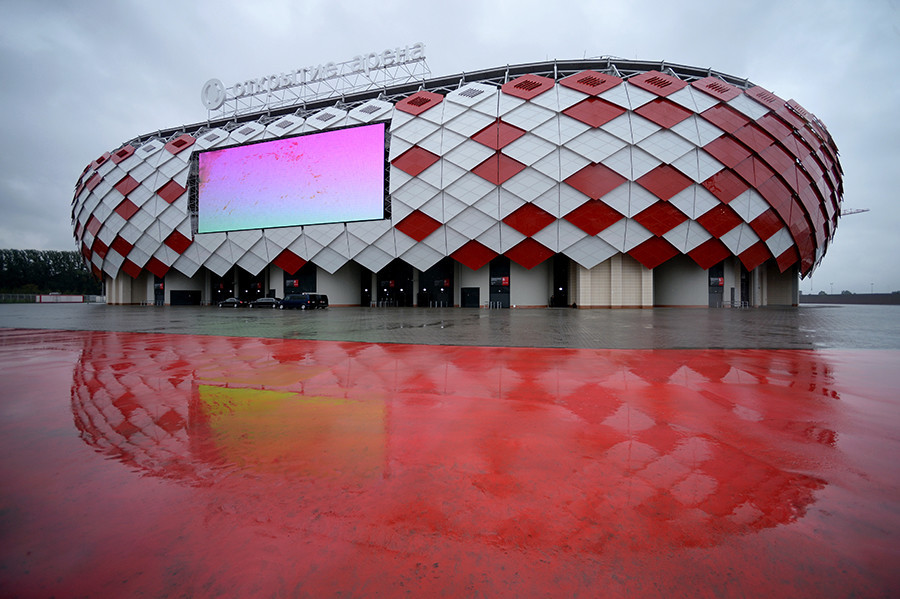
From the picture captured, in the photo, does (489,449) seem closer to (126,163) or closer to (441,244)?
(441,244)

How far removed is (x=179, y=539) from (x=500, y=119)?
37.4 metres

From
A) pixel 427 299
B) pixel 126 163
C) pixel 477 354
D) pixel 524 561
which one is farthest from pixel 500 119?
pixel 126 163

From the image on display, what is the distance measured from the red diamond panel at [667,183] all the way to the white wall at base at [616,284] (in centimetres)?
573

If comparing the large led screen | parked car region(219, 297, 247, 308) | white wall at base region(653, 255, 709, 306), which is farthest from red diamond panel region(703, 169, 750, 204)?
parked car region(219, 297, 247, 308)

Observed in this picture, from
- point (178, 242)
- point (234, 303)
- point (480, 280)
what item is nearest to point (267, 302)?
point (234, 303)

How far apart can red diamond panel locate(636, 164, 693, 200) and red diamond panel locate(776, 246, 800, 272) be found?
11705mm

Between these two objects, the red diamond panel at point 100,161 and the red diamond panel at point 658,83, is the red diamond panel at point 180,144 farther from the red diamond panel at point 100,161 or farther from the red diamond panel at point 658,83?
the red diamond panel at point 658,83

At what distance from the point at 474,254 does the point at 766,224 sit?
24.9m

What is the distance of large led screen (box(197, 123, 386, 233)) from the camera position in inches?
1470

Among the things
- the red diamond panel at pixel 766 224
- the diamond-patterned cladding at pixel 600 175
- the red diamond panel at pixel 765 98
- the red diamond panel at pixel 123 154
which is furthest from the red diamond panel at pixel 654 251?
the red diamond panel at pixel 123 154

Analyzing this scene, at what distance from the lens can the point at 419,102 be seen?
1479 inches

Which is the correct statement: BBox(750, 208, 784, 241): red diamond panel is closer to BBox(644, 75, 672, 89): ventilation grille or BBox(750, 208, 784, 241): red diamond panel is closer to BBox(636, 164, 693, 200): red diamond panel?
BBox(636, 164, 693, 200): red diamond panel

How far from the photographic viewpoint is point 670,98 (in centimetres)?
3356

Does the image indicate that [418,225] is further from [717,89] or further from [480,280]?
[717,89]
